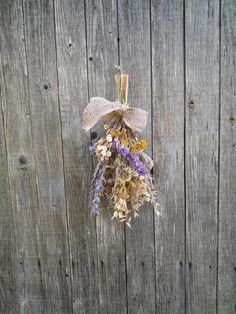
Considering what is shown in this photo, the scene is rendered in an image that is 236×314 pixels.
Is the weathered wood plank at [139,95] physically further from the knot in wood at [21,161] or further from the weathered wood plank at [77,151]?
the knot in wood at [21,161]

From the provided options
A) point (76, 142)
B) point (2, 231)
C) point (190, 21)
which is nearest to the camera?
point (190, 21)

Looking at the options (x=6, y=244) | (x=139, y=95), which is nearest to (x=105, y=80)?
(x=139, y=95)

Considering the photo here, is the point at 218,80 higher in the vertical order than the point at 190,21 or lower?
lower

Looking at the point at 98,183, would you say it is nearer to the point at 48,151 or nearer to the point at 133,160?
the point at 133,160

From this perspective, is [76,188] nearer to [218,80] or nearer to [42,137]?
[42,137]

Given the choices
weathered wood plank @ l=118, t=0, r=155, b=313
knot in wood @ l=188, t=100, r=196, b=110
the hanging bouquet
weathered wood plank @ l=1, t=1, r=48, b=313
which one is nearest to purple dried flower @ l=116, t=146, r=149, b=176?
the hanging bouquet

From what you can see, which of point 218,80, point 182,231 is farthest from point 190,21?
point 182,231

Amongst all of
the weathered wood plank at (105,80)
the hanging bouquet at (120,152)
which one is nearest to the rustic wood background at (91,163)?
the weathered wood plank at (105,80)
